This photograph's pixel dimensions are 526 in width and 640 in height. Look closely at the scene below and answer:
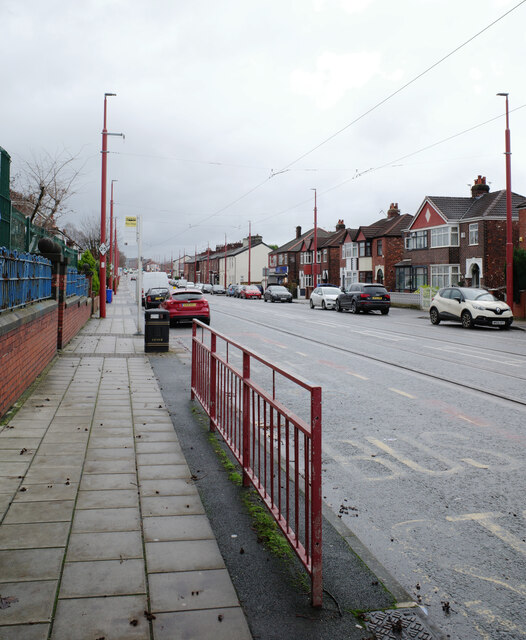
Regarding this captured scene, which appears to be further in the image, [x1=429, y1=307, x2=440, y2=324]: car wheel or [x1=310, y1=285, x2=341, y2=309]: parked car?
[x1=310, y1=285, x2=341, y2=309]: parked car

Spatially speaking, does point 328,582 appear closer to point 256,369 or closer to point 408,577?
point 408,577

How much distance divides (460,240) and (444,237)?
1489 millimetres

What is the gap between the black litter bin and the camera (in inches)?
555

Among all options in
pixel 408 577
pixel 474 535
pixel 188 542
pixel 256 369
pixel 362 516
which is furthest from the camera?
pixel 256 369

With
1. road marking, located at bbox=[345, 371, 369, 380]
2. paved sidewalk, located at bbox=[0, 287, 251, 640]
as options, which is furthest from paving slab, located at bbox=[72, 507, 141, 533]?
road marking, located at bbox=[345, 371, 369, 380]

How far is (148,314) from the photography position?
45.9 feet

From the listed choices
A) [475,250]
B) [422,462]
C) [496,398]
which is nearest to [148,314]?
[496,398]

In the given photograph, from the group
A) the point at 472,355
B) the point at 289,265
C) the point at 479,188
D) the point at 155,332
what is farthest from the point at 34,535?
the point at 289,265

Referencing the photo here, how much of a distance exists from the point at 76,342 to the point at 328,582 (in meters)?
13.7

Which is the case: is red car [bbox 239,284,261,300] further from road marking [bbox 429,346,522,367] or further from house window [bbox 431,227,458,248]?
road marking [bbox 429,346,522,367]

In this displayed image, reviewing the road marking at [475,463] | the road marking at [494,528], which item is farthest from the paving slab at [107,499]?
the road marking at [475,463]

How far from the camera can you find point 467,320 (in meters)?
22.8

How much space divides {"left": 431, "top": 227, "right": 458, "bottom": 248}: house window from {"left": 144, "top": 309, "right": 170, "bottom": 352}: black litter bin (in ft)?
114

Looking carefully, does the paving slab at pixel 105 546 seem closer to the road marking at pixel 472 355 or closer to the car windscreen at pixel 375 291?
the road marking at pixel 472 355
